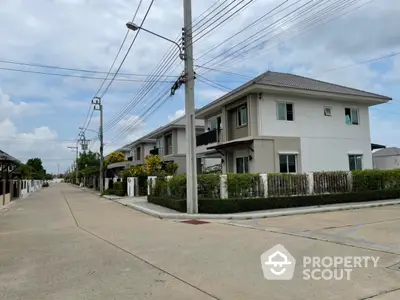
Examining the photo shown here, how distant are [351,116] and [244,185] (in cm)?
1205

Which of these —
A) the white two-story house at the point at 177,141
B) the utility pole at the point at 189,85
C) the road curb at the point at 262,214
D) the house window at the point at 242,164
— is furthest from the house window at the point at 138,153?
the utility pole at the point at 189,85

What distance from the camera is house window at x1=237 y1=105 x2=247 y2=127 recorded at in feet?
77.2

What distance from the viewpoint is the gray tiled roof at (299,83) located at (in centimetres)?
2267

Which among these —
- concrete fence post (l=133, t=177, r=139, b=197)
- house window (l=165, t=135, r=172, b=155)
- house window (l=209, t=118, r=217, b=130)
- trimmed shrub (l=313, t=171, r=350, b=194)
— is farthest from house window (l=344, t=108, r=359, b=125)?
house window (l=165, t=135, r=172, b=155)

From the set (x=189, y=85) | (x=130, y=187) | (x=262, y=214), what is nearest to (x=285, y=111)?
(x=189, y=85)

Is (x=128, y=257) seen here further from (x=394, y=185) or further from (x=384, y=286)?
(x=394, y=185)

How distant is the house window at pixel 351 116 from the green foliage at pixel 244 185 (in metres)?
10.9

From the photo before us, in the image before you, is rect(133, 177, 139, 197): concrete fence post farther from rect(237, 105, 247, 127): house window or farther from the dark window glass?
the dark window glass

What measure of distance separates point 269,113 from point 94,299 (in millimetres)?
18403

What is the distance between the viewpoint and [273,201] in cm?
1761

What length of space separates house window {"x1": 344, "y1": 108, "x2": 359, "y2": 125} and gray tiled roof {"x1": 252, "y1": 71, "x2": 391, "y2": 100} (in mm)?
1180

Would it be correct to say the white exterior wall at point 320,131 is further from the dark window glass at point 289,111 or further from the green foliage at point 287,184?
the green foliage at point 287,184

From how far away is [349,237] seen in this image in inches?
390

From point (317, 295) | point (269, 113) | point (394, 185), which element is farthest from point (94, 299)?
point (394, 185)
